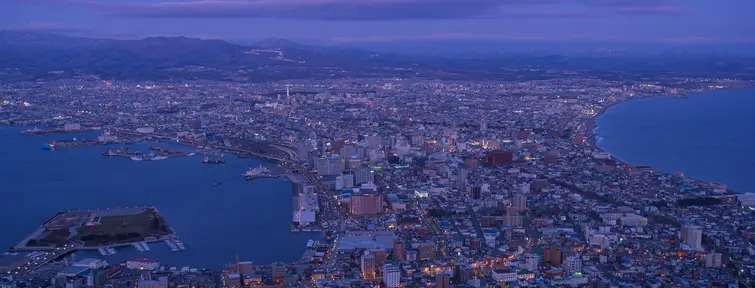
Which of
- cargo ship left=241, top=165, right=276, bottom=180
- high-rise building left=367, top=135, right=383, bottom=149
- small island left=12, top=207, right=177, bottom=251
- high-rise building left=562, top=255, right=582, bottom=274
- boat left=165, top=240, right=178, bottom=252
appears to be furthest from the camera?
high-rise building left=367, top=135, right=383, bottom=149

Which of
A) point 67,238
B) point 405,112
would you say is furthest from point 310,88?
point 67,238

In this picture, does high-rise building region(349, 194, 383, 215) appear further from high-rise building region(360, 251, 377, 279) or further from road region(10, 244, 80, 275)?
road region(10, 244, 80, 275)

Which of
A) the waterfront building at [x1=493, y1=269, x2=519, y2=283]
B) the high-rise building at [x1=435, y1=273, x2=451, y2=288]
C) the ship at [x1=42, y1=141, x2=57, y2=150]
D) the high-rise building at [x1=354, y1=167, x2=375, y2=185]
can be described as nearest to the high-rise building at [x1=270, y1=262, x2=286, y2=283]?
the high-rise building at [x1=435, y1=273, x2=451, y2=288]

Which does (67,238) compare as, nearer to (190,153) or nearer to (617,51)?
(190,153)

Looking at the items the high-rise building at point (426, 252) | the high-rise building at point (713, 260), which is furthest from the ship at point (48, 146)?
the high-rise building at point (713, 260)

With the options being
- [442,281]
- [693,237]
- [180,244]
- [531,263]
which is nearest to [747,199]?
[693,237]

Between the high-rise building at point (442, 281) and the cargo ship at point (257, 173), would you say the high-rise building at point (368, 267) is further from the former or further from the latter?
the cargo ship at point (257, 173)
